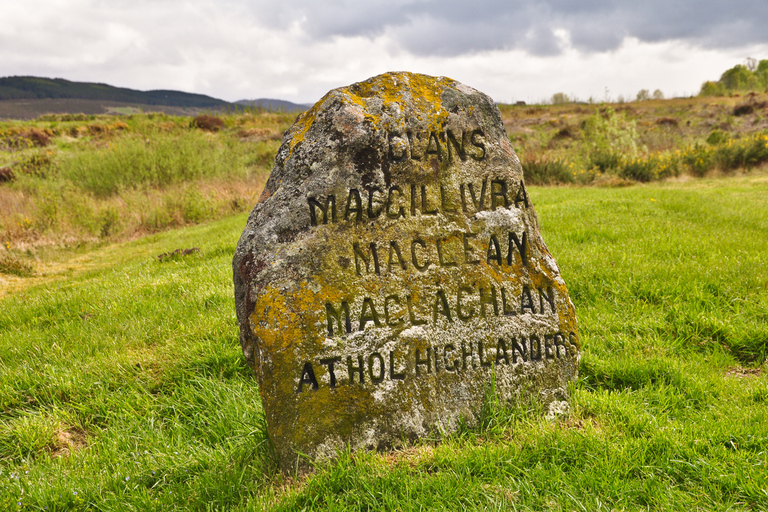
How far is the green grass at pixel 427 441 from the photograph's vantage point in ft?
7.99

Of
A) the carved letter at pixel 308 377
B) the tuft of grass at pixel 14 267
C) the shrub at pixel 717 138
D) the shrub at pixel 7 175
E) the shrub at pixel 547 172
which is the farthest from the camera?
the shrub at pixel 717 138

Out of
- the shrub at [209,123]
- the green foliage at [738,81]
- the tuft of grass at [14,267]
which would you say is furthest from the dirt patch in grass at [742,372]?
the green foliage at [738,81]

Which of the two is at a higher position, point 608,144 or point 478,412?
point 608,144

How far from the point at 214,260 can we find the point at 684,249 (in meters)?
6.92

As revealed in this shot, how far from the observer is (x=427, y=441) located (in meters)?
2.84

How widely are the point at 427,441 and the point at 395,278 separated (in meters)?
1.08

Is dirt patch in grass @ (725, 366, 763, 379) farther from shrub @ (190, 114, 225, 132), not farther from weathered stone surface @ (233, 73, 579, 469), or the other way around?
shrub @ (190, 114, 225, 132)

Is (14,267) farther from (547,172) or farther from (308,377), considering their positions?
(547,172)

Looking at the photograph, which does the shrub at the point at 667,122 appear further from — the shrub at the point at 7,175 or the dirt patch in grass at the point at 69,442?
the shrub at the point at 7,175

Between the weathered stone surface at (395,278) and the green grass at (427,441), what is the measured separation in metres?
0.27

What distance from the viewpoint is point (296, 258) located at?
8.95ft

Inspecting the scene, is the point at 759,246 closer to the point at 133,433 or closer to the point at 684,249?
the point at 684,249

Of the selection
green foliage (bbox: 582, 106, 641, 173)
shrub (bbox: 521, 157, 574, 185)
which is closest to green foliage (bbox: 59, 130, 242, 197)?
shrub (bbox: 521, 157, 574, 185)

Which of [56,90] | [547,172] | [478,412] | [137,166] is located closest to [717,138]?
[547,172]
